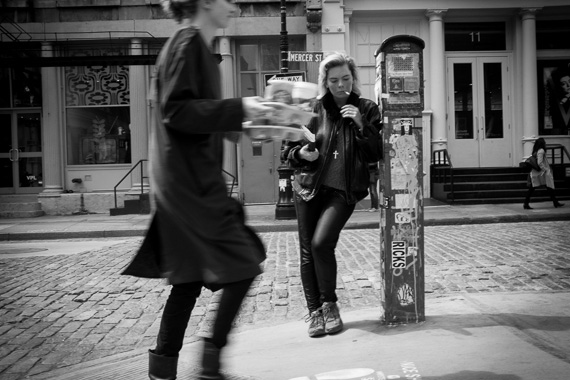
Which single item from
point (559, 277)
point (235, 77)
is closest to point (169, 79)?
point (559, 277)

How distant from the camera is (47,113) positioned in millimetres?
17969

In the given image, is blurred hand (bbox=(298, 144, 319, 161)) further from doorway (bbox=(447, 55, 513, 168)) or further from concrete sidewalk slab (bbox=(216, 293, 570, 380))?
doorway (bbox=(447, 55, 513, 168))

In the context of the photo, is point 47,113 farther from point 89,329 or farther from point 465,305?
point 465,305

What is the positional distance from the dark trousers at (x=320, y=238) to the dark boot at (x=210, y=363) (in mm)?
1469

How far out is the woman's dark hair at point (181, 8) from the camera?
2621 mm

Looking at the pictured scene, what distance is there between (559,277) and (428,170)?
40.1 ft

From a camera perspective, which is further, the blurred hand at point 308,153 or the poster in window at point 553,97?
the poster in window at point 553,97

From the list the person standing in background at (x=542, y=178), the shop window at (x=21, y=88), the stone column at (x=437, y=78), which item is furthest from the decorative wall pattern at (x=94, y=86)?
the person standing in background at (x=542, y=178)

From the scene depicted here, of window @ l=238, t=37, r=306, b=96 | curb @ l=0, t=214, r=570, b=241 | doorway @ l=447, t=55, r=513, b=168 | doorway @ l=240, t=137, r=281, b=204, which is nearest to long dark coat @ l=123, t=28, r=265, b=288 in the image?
curb @ l=0, t=214, r=570, b=241

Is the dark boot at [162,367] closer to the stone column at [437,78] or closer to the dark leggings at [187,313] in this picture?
the dark leggings at [187,313]

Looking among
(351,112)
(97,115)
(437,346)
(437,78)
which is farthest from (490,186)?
(437,346)

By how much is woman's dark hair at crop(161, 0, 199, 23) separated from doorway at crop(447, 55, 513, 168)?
55.5ft

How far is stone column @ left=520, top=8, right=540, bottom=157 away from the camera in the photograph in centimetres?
1812

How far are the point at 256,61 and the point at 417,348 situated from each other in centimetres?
A: 1563
